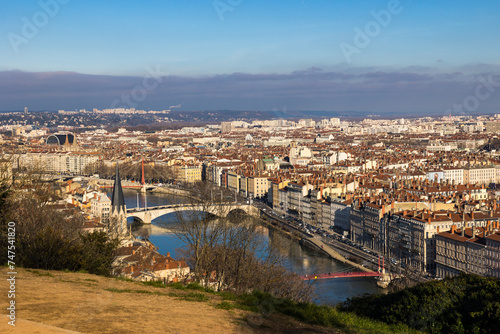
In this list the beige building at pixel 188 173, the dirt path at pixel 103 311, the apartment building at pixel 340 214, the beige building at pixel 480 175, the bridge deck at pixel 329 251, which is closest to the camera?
the dirt path at pixel 103 311

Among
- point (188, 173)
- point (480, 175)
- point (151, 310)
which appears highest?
point (151, 310)

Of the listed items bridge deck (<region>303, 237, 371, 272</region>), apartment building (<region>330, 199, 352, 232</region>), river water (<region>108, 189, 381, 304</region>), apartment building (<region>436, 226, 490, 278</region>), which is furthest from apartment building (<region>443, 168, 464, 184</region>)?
apartment building (<region>436, 226, 490, 278</region>)

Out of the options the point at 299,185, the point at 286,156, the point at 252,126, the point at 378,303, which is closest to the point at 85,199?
the point at 299,185

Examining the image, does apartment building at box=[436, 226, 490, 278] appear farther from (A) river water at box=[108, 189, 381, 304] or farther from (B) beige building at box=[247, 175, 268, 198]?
(B) beige building at box=[247, 175, 268, 198]

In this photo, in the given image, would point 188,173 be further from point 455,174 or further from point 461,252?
point 461,252

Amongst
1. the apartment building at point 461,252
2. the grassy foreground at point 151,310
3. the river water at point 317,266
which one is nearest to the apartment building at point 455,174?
the river water at point 317,266

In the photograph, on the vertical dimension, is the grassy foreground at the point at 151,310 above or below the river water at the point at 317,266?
above

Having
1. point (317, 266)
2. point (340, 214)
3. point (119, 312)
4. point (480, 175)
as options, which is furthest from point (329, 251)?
point (480, 175)

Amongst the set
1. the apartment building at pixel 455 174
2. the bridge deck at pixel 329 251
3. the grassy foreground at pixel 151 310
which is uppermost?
the grassy foreground at pixel 151 310

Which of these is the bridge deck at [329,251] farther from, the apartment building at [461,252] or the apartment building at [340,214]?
the apartment building at [340,214]

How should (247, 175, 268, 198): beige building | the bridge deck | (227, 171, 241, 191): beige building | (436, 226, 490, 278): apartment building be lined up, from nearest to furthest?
(436, 226, 490, 278): apartment building → the bridge deck → (247, 175, 268, 198): beige building → (227, 171, 241, 191): beige building

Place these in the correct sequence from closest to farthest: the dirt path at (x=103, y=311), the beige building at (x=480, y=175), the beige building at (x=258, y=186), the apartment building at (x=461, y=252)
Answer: the dirt path at (x=103, y=311)
the apartment building at (x=461, y=252)
the beige building at (x=258, y=186)
the beige building at (x=480, y=175)
